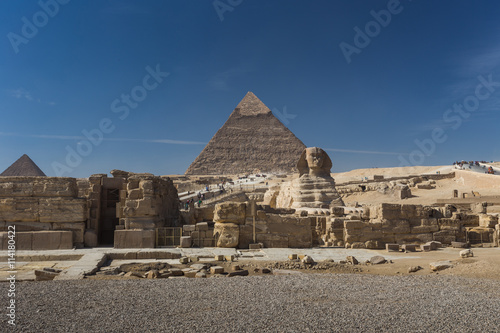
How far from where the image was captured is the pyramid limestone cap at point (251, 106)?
16275 centimetres

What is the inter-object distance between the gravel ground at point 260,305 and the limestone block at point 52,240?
3.09m

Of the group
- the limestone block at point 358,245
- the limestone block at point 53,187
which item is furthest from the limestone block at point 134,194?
the limestone block at point 358,245

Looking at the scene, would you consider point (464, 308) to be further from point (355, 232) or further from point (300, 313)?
point (355, 232)

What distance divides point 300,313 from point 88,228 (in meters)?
5.77

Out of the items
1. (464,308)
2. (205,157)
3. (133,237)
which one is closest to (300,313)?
(464,308)

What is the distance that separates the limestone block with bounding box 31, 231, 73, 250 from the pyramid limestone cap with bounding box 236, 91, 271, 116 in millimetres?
156674

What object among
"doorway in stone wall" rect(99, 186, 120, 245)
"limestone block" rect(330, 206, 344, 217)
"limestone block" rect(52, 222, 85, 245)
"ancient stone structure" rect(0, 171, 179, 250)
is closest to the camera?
"ancient stone structure" rect(0, 171, 179, 250)

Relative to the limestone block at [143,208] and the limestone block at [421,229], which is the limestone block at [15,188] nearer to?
the limestone block at [143,208]

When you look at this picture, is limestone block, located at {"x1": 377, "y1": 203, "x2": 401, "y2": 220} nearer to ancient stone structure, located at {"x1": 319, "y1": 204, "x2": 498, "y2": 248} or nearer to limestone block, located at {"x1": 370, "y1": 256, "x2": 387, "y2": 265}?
ancient stone structure, located at {"x1": 319, "y1": 204, "x2": 498, "y2": 248}

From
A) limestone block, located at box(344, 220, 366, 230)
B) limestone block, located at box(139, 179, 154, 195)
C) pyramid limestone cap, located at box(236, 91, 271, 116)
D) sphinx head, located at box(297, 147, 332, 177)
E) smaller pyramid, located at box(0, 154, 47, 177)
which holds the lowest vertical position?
limestone block, located at box(344, 220, 366, 230)

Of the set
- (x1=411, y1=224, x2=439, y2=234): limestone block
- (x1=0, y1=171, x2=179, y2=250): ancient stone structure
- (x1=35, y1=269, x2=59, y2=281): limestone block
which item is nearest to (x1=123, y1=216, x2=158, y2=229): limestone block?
(x1=0, y1=171, x2=179, y2=250): ancient stone structure

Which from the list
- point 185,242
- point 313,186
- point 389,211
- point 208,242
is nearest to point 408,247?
point 389,211

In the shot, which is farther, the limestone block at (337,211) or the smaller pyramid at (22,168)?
the smaller pyramid at (22,168)

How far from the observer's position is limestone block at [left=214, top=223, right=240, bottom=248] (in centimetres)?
725
